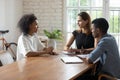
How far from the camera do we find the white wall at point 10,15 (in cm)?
523

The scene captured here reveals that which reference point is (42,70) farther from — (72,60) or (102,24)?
(102,24)

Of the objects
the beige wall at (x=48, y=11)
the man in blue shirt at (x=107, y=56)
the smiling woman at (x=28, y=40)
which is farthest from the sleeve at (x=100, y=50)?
the beige wall at (x=48, y=11)

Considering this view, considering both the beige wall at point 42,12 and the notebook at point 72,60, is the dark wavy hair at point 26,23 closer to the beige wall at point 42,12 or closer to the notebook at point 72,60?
the notebook at point 72,60

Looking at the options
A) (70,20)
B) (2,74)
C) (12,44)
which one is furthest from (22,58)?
(70,20)

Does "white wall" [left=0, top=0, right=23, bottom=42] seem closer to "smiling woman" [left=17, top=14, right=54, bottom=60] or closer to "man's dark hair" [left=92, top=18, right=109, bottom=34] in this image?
"smiling woman" [left=17, top=14, right=54, bottom=60]

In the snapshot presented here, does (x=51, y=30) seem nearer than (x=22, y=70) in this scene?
No

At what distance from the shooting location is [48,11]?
5695 millimetres

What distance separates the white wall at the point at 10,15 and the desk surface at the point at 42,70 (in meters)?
2.51

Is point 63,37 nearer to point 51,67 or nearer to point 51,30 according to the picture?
point 51,30

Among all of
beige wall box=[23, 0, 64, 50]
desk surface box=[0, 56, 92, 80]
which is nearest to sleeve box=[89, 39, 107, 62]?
desk surface box=[0, 56, 92, 80]

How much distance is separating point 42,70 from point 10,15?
3.33 meters

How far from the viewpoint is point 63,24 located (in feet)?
18.8

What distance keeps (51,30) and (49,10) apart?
17.7 inches

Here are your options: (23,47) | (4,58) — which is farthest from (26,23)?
(4,58)
